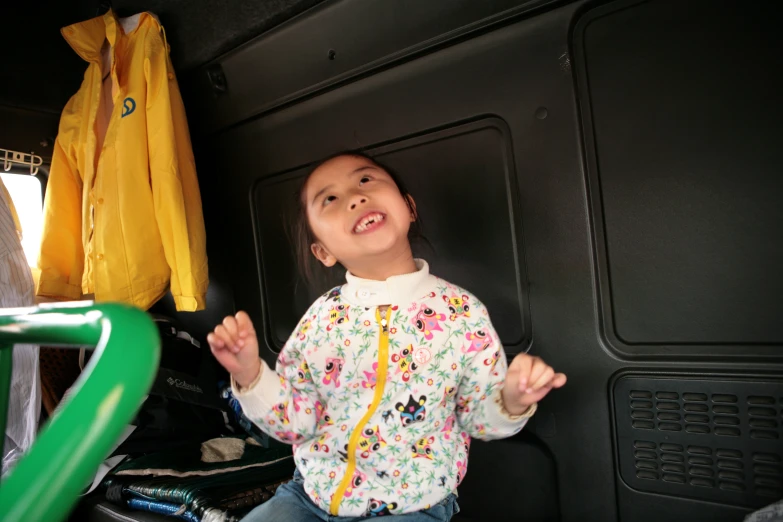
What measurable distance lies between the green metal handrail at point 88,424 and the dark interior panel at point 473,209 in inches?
42.6

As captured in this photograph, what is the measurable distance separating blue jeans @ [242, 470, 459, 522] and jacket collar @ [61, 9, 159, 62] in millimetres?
1684

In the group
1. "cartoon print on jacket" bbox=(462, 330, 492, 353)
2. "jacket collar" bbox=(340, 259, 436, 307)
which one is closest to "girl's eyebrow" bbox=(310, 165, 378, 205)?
"jacket collar" bbox=(340, 259, 436, 307)

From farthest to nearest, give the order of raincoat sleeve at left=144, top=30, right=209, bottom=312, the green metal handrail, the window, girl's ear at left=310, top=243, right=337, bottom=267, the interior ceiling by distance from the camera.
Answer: the window → raincoat sleeve at left=144, top=30, right=209, bottom=312 → the interior ceiling → girl's ear at left=310, top=243, right=337, bottom=267 → the green metal handrail

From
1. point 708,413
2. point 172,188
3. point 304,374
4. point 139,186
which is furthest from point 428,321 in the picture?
point 139,186

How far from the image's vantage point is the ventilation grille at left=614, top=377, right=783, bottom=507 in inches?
42.7

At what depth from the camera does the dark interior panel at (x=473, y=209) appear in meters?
1.38

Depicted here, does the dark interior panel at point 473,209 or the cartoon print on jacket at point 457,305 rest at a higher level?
the dark interior panel at point 473,209

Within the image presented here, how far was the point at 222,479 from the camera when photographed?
5.04 feet

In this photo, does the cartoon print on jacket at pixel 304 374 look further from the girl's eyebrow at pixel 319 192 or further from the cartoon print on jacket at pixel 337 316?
the girl's eyebrow at pixel 319 192

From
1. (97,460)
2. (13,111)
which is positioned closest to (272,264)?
(13,111)

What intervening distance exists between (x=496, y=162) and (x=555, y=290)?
0.35m

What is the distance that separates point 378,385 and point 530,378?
32cm

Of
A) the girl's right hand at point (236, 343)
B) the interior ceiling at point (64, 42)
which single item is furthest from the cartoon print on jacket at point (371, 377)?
the interior ceiling at point (64, 42)

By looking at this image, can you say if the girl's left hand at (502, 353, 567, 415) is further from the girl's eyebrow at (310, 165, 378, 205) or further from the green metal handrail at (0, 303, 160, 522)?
the green metal handrail at (0, 303, 160, 522)
